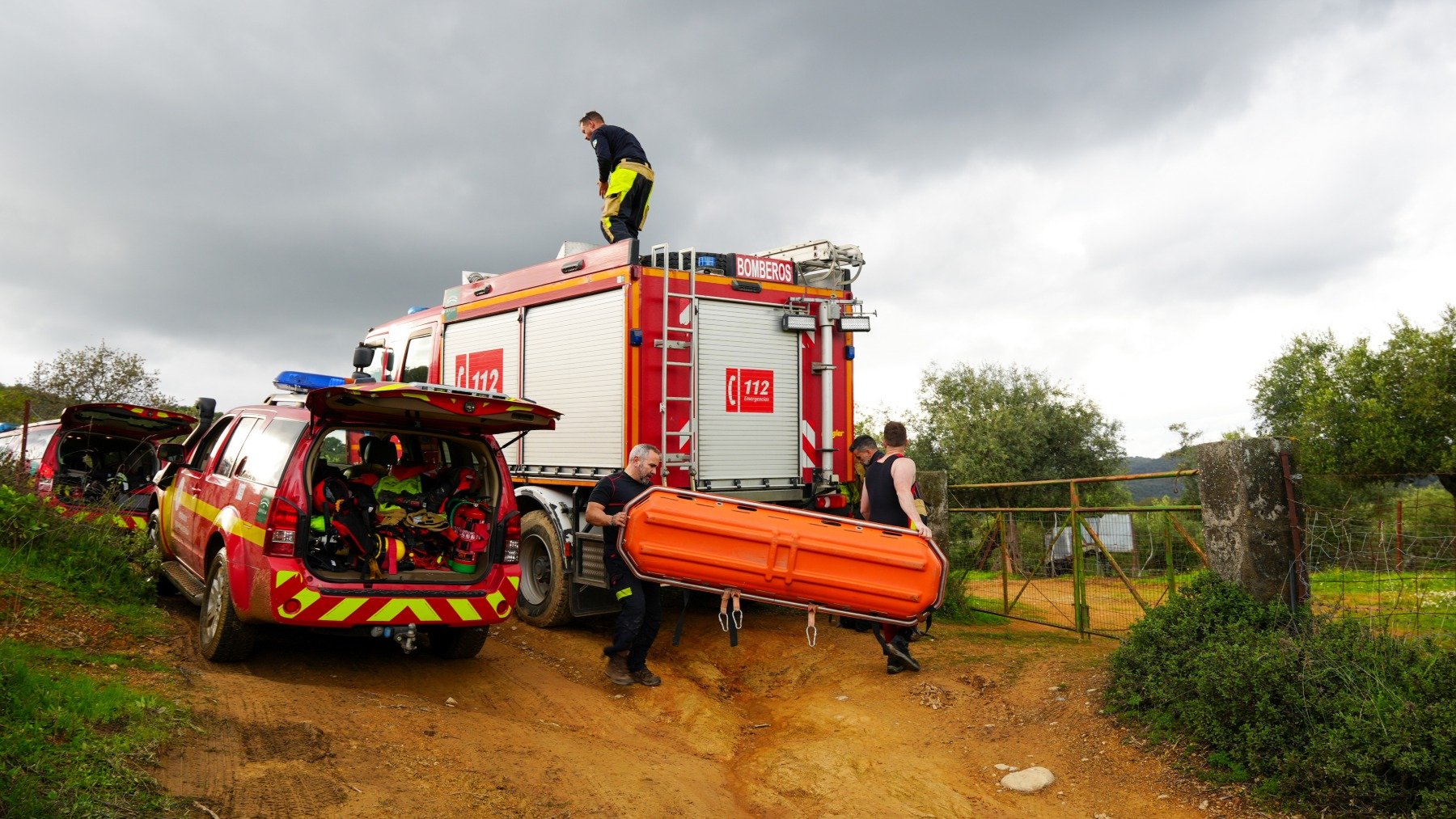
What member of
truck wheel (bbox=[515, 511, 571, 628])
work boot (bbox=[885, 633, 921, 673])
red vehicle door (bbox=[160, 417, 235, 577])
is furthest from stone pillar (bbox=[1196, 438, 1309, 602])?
red vehicle door (bbox=[160, 417, 235, 577])

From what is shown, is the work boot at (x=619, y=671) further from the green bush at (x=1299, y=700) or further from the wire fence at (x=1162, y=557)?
the wire fence at (x=1162, y=557)

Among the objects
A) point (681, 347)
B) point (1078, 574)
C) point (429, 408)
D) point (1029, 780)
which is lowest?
point (1029, 780)

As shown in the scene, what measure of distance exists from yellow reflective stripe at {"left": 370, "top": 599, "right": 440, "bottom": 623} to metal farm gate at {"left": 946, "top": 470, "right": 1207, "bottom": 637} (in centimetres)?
510

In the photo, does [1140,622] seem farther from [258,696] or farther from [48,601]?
[48,601]

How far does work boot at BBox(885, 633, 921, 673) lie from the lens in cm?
700

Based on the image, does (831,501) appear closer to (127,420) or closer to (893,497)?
(893,497)

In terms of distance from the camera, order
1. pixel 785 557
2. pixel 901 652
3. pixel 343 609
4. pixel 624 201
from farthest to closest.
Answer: pixel 624 201 → pixel 901 652 → pixel 785 557 → pixel 343 609

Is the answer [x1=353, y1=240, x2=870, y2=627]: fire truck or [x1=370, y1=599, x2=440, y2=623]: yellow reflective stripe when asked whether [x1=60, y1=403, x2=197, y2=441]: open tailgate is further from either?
[x1=370, y1=599, x2=440, y2=623]: yellow reflective stripe

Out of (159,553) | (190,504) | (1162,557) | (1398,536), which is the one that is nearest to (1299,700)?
(1398,536)

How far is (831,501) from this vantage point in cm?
891

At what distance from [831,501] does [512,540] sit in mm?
3492

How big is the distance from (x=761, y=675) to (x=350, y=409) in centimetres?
383

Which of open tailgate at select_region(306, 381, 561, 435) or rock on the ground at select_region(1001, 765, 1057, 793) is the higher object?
open tailgate at select_region(306, 381, 561, 435)

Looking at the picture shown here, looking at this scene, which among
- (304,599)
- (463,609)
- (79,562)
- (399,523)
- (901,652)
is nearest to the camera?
(304,599)
